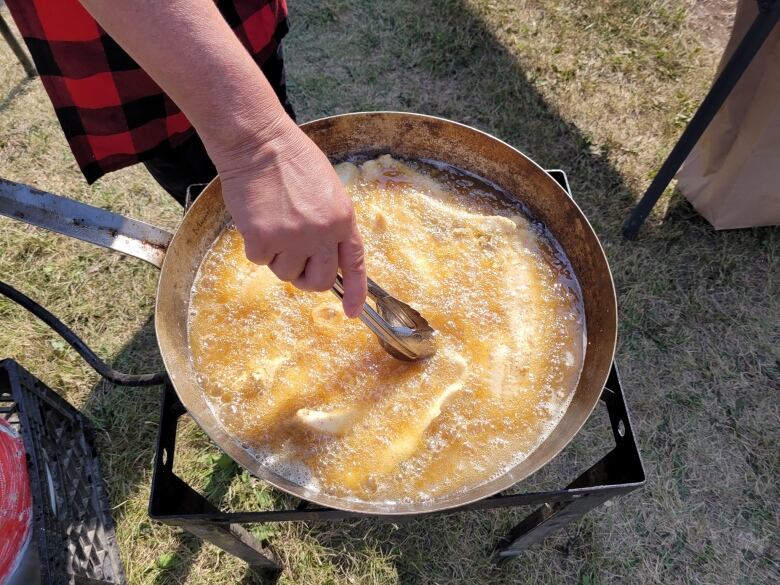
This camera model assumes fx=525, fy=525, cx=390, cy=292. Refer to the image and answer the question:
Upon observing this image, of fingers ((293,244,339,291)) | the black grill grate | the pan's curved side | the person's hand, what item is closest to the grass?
the black grill grate

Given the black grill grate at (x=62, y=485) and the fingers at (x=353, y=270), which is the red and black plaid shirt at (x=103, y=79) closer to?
the black grill grate at (x=62, y=485)

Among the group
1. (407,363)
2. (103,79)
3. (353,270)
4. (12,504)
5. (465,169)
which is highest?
(103,79)

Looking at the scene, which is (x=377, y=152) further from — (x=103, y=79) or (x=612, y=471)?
(x=612, y=471)

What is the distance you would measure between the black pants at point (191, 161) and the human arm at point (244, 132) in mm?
848

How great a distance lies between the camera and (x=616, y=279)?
2799 millimetres

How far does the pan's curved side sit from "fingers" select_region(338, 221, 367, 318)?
16.5 inches

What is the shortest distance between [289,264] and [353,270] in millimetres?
135

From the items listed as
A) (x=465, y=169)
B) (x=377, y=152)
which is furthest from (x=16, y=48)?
(x=465, y=169)

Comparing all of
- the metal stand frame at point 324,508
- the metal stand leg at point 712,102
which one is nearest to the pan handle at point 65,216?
the metal stand frame at point 324,508

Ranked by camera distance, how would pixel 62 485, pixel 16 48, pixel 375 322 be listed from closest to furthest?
1. pixel 375 322
2. pixel 62 485
3. pixel 16 48

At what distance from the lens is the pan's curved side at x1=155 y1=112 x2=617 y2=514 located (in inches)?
47.3

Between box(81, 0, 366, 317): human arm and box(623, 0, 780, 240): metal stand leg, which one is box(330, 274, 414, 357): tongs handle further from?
box(623, 0, 780, 240): metal stand leg

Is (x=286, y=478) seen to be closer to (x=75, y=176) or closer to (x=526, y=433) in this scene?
(x=526, y=433)

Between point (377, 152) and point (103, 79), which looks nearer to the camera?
point (103, 79)
